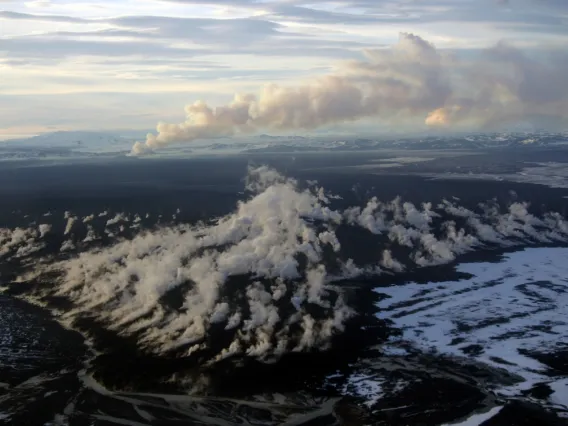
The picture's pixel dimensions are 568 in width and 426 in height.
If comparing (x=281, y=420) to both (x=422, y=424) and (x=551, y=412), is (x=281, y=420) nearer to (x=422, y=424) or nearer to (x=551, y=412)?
(x=422, y=424)

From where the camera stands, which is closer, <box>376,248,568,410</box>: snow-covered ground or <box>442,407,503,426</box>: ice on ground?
<box>442,407,503,426</box>: ice on ground

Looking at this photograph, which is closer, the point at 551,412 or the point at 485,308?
the point at 551,412

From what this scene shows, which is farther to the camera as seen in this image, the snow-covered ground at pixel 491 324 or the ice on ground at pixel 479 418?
the snow-covered ground at pixel 491 324

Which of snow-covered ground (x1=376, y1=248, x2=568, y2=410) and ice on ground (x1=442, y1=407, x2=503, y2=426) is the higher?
snow-covered ground (x1=376, y1=248, x2=568, y2=410)

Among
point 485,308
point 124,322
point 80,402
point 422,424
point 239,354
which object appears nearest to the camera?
point 422,424

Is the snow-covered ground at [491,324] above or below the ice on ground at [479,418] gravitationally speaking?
above

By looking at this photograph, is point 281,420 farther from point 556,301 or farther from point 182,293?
point 556,301

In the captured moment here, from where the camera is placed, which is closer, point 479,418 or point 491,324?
point 479,418

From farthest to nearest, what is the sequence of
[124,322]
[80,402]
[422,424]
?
1. [124,322]
2. [80,402]
3. [422,424]

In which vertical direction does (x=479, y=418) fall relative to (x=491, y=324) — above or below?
below

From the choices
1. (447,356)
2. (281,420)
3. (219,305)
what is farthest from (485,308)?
(281,420)
